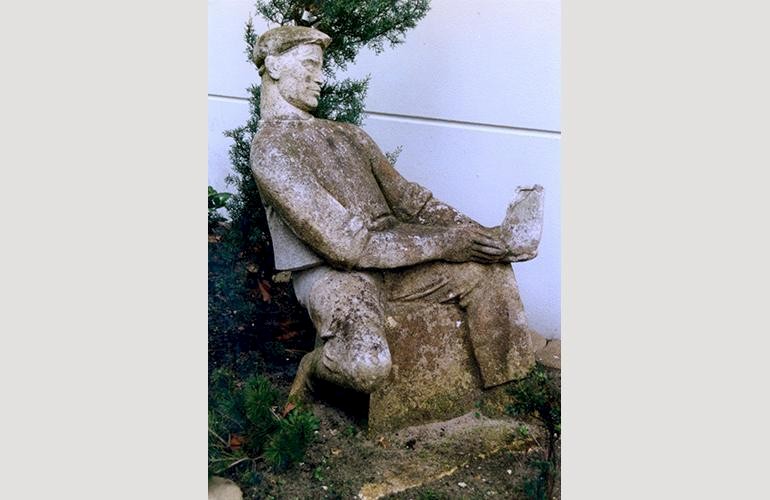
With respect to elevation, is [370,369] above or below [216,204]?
below

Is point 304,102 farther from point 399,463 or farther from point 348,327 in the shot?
point 399,463

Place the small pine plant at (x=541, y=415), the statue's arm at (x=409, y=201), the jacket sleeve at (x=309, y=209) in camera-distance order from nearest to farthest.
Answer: the small pine plant at (x=541, y=415) < the jacket sleeve at (x=309, y=209) < the statue's arm at (x=409, y=201)

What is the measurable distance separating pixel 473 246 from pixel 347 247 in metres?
0.54

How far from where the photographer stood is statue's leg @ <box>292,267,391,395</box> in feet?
12.9

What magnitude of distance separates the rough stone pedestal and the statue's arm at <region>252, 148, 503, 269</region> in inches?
10.2

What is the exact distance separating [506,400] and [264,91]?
1.66 metres

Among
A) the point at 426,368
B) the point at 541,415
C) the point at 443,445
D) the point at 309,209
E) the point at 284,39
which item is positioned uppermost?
the point at 284,39

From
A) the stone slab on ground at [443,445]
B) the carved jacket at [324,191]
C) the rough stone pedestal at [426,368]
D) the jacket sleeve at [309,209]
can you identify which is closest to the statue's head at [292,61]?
the carved jacket at [324,191]

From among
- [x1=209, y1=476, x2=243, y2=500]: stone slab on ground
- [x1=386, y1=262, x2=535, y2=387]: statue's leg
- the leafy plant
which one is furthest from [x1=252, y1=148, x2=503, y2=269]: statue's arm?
the leafy plant

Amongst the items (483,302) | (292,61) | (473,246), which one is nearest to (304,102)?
(292,61)

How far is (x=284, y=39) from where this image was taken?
422cm

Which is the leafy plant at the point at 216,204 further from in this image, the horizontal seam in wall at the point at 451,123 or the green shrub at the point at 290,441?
the green shrub at the point at 290,441

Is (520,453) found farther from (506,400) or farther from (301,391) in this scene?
(301,391)

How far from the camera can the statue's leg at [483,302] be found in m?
4.23
